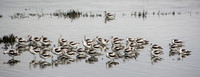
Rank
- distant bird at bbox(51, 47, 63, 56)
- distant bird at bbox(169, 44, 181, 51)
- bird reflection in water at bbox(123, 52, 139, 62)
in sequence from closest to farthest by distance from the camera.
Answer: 1. bird reflection in water at bbox(123, 52, 139, 62)
2. distant bird at bbox(51, 47, 63, 56)
3. distant bird at bbox(169, 44, 181, 51)

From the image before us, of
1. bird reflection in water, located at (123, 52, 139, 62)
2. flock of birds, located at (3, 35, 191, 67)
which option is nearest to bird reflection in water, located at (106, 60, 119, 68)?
flock of birds, located at (3, 35, 191, 67)

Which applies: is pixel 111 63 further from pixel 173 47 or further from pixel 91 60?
pixel 173 47

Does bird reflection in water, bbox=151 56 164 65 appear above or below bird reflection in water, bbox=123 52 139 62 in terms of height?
below

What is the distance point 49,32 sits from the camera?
3256cm

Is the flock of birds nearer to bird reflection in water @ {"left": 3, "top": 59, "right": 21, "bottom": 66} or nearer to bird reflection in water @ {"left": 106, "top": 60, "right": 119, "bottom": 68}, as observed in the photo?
bird reflection in water @ {"left": 106, "top": 60, "right": 119, "bottom": 68}

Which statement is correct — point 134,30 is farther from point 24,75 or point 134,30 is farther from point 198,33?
point 24,75

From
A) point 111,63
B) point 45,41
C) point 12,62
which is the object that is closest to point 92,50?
point 111,63

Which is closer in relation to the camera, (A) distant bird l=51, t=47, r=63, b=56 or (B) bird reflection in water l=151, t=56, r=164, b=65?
(B) bird reflection in water l=151, t=56, r=164, b=65

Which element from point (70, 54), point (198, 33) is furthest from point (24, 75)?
point (198, 33)

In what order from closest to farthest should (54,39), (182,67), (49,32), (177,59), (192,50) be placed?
(182,67) < (177,59) < (192,50) < (54,39) < (49,32)

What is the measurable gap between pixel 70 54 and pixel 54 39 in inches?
263

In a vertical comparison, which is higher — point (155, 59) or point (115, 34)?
point (115, 34)

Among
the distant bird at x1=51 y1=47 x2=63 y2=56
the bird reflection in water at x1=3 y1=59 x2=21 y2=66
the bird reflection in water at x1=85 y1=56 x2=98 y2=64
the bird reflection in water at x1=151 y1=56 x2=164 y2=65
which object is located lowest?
the bird reflection in water at x1=151 y1=56 x2=164 y2=65

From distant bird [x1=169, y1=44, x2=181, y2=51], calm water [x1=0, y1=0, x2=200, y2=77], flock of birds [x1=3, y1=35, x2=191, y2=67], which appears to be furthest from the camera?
distant bird [x1=169, y1=44, x2=181, y2=51]
